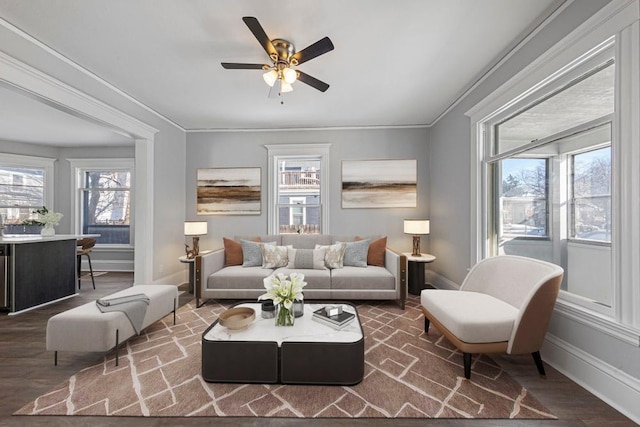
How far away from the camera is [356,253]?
12.6 feet

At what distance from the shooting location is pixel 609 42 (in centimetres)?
171

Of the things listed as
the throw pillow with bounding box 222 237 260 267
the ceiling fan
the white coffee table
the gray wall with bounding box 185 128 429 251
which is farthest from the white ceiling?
the white coffee table

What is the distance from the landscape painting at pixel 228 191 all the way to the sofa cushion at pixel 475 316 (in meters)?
3.38

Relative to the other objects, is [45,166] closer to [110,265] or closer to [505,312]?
[110,265]

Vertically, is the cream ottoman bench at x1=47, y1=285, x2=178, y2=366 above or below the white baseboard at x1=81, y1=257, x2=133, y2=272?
above

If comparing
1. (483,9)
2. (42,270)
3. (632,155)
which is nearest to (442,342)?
(632,155)

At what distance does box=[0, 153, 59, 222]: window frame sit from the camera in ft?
17.5

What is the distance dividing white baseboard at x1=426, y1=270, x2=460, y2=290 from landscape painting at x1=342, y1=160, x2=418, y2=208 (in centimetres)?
118

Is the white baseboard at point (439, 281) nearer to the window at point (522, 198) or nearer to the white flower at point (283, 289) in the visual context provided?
the window at point (522, 198)

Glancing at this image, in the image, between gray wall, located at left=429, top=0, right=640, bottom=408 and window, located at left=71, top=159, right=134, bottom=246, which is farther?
window, located at left=71, top=159, right=134, bottom=246

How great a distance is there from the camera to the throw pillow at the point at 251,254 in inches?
151

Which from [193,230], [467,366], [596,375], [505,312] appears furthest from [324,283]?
[596,375]

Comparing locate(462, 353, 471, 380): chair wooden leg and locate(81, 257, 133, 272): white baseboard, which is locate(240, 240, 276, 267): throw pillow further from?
locate(81, 257, 133, 272): white baseboard

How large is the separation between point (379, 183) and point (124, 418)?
4113 millimetres
